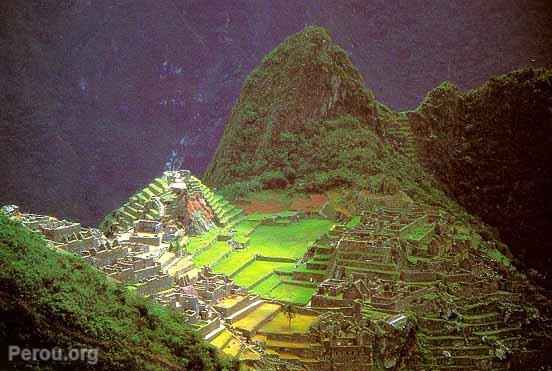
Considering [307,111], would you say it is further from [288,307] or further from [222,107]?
[288,307]

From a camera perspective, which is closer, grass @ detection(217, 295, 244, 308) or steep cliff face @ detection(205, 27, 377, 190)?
grass @ detection(217, 295, 244, 308)

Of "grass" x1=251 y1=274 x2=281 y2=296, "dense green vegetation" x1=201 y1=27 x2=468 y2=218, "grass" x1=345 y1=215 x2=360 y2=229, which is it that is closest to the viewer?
"grass" x1=251 y1=274 x2=281 y2=296

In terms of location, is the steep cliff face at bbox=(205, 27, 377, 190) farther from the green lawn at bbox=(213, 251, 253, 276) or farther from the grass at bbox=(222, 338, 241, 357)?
the grass at bbox=(222, 338, 241, 357)

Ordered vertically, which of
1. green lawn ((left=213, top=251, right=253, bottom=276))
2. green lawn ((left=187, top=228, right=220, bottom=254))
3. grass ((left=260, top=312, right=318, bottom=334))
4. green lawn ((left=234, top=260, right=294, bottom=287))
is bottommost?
grass ((left=260, top=312, right=318, bottom=334))

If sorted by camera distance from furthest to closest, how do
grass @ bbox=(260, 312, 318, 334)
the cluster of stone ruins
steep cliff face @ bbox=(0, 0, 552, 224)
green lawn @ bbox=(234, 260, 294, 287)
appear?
steep cliff face @ bbox=(0, 0, 552, 224) < green lawn @ bbox=(234, 260, 294, 287) < grass @ bbox=(260, 312, 318, 334) < the cluster of stone ruins

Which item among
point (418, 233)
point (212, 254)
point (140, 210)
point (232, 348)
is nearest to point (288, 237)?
point (212, 254)

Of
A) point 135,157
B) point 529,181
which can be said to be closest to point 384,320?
point 529,181

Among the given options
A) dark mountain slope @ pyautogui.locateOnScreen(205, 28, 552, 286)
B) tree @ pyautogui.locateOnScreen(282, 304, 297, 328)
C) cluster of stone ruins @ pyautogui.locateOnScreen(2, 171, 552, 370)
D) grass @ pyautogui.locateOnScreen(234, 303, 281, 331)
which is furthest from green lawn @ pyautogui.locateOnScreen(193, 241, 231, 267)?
dark mountain slope @ pyautogui.locateOnScreen(205, 28, 552, 286)

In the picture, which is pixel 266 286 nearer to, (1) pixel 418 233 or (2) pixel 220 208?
(1) pixel 418 233

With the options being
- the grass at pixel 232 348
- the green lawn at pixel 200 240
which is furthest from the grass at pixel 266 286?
the grass at pixel 232 348
